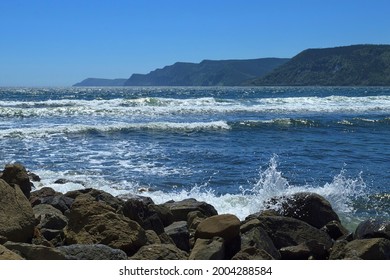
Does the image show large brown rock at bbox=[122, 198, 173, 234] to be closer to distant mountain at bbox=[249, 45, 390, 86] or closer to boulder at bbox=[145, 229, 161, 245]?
boulder at bbox=[145, 229, 161, 245]

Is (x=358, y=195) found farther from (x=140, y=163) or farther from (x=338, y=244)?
(x=140, y=163)

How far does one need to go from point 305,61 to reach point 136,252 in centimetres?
17900

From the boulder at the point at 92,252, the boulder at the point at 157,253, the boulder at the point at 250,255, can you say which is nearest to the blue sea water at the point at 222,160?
the boulder at the point at 250,255

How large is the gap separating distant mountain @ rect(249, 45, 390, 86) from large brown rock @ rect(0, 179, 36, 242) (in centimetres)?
14489

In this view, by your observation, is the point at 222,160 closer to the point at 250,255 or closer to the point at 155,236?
the point at 155,236

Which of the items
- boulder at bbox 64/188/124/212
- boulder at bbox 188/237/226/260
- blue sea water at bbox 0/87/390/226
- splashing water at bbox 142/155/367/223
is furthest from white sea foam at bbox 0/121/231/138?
boulder at bbox 188/237/226/260

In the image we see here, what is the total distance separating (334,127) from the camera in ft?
80.8

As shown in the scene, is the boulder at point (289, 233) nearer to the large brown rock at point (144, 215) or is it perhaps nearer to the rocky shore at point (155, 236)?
the rocky shore at point (155, 236)

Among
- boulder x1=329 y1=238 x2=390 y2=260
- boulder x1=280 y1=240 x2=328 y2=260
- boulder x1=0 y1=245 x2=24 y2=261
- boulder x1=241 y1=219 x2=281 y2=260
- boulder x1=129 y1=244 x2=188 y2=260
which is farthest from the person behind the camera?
boulder x1=280 y1=240 x2=328 y2=260

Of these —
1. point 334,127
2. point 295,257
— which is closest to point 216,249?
point 295,257

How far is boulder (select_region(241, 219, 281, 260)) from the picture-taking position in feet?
17.8

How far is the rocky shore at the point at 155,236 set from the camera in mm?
4617

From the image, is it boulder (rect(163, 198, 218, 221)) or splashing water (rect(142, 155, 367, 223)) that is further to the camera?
splashing water (rect(142, 155, 367, 223))

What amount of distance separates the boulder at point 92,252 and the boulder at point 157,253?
147 mm
